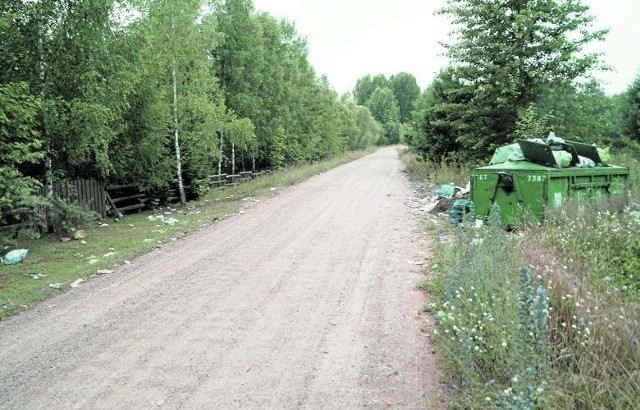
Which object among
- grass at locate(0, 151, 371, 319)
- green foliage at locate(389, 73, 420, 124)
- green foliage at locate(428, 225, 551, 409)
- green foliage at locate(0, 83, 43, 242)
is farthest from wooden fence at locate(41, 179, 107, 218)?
green foliage at locate(389, 73, 420, 124)

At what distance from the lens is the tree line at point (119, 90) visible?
11281 mm

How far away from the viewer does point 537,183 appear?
31.7 ft

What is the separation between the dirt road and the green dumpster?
2.23 m

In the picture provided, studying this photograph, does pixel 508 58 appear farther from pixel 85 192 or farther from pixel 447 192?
pixel 85 192

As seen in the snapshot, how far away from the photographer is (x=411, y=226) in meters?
12.1

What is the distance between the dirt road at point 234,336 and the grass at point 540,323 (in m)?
0.48

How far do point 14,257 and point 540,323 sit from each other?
992 cm

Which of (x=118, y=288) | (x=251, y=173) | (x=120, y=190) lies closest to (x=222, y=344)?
(x=118, y=288)

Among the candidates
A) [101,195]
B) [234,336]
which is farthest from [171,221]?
[234,336]

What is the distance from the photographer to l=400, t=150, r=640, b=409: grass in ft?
10.3

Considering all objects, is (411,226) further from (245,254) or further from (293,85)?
(293,85)

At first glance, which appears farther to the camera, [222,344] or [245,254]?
[245,254]

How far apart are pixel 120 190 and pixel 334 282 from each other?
1243 cm

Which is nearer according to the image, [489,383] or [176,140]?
[489,383]
